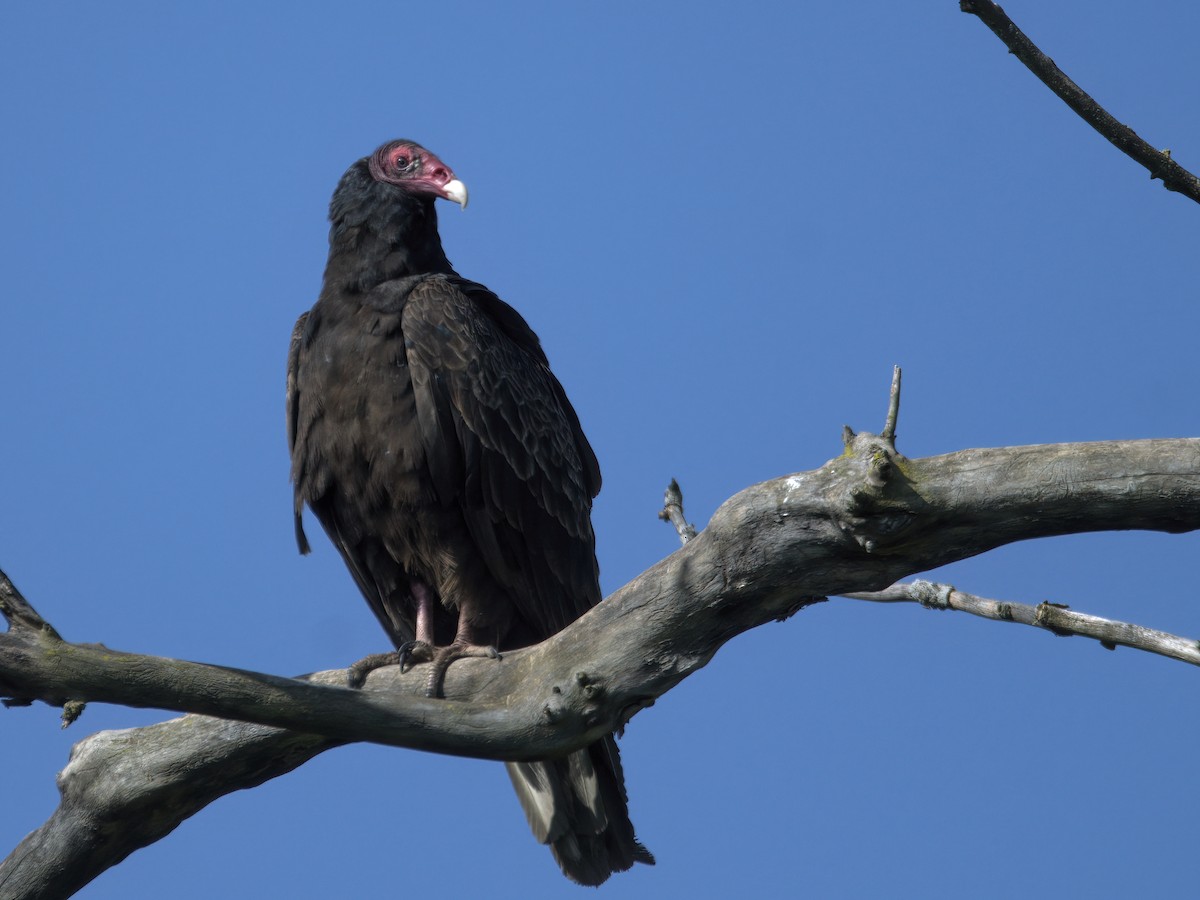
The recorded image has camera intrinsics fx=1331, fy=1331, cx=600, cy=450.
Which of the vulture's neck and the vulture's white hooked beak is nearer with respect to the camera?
the vulture's neck

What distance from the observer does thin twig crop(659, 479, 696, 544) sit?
16.3 ft

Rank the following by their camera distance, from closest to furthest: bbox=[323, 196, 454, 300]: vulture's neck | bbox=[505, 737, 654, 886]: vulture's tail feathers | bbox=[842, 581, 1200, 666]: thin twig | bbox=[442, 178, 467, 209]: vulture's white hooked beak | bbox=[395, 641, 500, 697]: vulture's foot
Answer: bbox=[842, 581, 1200, 666]: thin twig → bbox=[395, 641, 500, 697]: vulture's foot → bbox=[505, 737, 654, 886]: vulture's tail feathers → bbox=[323, 196, 454, 300]: vulture's neck → bbox=[442, 178, 467, 209]: vulture's white hooked beak

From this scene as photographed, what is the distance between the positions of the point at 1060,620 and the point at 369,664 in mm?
2161

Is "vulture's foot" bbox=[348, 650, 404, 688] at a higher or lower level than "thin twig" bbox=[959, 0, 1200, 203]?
lower

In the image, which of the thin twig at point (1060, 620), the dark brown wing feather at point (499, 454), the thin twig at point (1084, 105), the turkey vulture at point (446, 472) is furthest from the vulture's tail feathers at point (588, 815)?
the thin twig at point (1084, 105)

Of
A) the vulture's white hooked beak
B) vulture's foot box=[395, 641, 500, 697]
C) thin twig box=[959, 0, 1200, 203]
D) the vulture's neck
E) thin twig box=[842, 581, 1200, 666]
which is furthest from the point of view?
the vulture's white hooked beak

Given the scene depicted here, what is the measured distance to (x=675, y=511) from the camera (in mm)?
5078

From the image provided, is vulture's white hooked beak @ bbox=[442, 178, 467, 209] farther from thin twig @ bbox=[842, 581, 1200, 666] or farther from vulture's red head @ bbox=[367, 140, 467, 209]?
thin twig @ bbox=[842, 581, 1200, 666]

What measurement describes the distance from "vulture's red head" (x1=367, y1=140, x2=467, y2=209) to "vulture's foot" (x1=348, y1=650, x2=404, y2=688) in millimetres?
1863

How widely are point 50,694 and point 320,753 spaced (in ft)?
3.52

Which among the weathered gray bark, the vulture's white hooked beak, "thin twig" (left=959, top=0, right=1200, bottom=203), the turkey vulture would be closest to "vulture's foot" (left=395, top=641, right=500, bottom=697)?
the turkey vulture

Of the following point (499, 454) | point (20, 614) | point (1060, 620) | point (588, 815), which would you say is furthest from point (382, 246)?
point (1060, 620)

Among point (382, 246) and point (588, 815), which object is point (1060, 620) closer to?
point (588, 815)

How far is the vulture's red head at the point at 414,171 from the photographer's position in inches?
208
